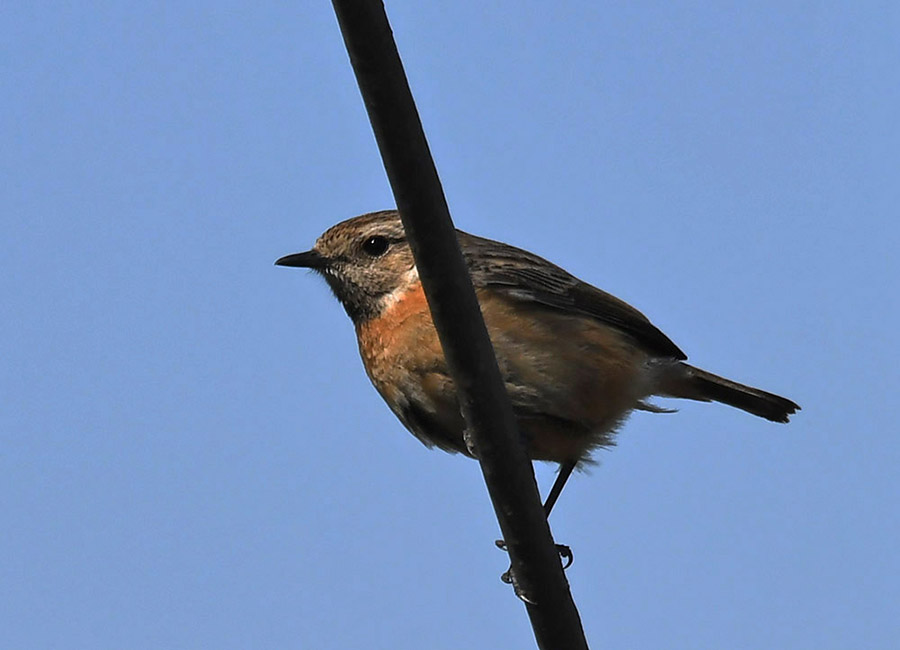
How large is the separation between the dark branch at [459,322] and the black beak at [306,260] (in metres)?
3.31

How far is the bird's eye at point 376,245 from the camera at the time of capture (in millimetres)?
7352

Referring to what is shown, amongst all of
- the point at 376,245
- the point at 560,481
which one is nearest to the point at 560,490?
the point at 560,481

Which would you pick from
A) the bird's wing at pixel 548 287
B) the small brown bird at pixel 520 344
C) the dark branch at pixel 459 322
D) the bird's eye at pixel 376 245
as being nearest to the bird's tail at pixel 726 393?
the small brown bird at pixel 520 344

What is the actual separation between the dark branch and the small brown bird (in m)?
1.62

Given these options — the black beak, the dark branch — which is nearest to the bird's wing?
the black beak

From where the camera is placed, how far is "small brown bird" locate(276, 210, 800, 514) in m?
6.27

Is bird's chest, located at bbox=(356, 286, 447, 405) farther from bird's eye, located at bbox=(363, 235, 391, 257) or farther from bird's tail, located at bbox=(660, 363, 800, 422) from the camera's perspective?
bird's tail, located at bbox=(660, 363, 800, 422)

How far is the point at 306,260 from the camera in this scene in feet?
24.9

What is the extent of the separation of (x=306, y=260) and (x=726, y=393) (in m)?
2.90

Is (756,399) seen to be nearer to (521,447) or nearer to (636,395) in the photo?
(636,395)

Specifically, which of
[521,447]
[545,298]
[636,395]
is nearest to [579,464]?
[636,395]

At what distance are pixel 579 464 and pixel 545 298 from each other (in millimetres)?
985

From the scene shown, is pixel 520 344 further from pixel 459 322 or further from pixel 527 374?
pixel 459 322

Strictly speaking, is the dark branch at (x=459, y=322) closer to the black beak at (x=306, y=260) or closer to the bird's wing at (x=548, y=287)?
the bird's wing at (x=548, y=287)
